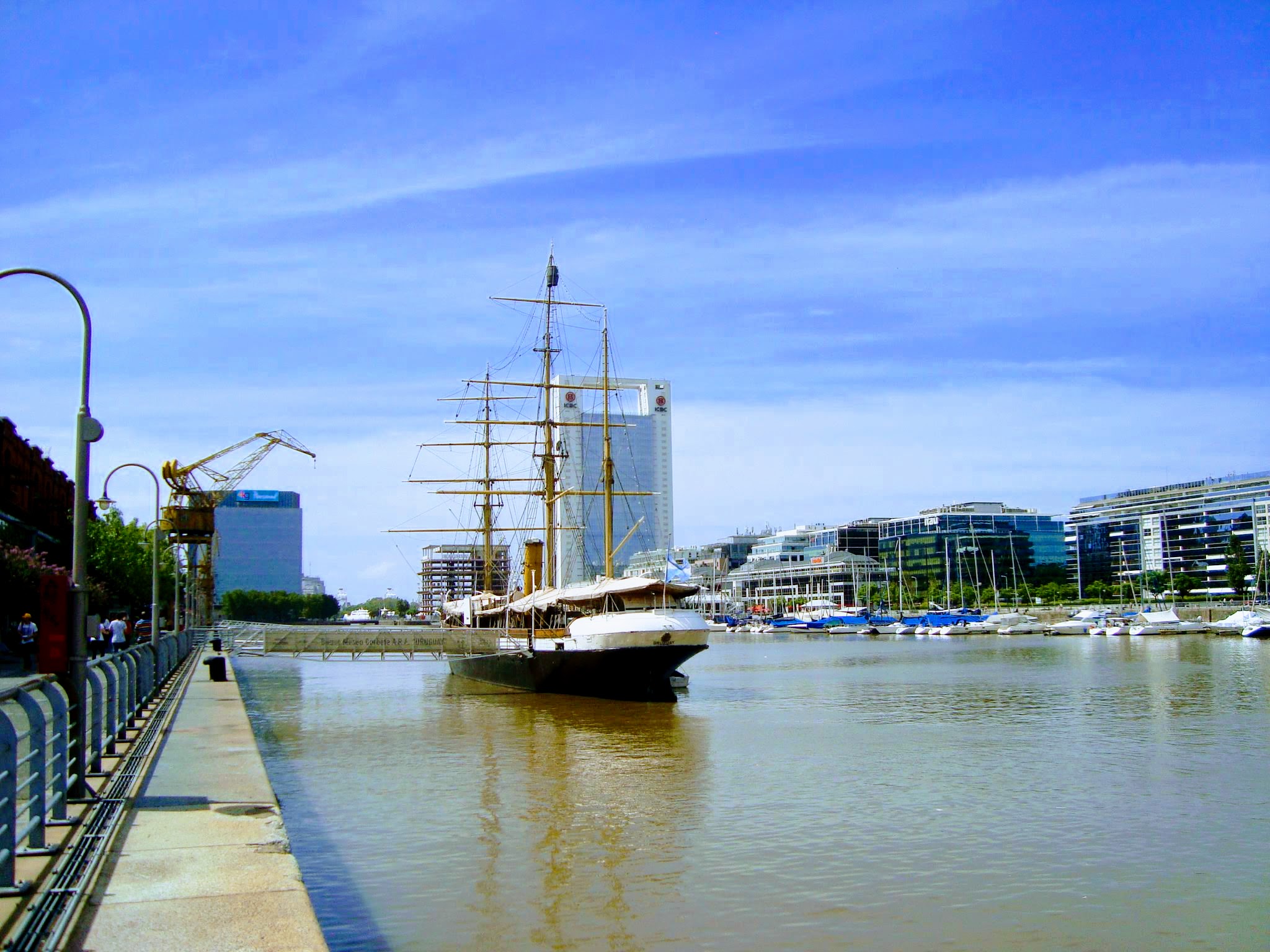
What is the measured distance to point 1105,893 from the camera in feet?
45.5

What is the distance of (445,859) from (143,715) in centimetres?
1429

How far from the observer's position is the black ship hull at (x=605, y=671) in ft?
135

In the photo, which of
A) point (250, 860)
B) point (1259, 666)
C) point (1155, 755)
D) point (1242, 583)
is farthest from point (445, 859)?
point (1242, 583)

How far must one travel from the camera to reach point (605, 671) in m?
42.6

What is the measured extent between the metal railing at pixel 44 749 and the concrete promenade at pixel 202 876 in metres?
0.77

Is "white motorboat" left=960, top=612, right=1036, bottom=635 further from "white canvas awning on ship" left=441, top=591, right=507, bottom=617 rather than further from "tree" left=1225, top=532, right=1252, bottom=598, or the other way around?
"white canvas awning on ship" left=441, top=591, right=507, bottom=617

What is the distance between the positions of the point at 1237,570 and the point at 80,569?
191924 mm

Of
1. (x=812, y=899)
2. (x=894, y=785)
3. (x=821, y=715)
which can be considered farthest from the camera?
(x=821, y=715)

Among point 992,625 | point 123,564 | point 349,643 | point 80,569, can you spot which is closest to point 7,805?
point 80,569

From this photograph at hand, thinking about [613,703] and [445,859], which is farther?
[613,703]

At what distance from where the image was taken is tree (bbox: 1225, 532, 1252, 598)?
176m

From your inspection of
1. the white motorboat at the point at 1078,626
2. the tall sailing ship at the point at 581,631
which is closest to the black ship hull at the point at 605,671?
the tall sailing ship at the point at 581,631

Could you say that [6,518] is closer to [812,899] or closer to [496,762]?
[496,762]

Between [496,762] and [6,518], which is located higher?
[6,518]
